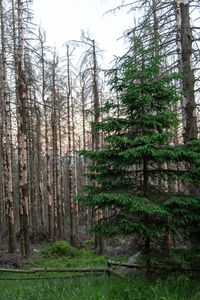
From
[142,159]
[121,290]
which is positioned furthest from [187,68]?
[121,290]

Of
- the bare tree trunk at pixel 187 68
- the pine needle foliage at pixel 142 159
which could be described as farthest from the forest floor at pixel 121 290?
the bare tree trunk at pixel 187 68

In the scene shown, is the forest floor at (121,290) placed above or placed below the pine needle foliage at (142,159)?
below

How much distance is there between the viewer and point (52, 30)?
1370 cm

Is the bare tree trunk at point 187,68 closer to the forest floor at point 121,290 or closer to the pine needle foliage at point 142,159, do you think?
the pine needle foliage at point 142,159

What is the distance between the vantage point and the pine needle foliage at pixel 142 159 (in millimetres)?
3957

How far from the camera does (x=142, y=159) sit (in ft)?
15.3

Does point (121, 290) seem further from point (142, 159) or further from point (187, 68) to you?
point (187, 68)

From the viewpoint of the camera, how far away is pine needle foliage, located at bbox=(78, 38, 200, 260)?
3.96 meters

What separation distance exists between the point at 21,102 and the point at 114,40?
4.37 m

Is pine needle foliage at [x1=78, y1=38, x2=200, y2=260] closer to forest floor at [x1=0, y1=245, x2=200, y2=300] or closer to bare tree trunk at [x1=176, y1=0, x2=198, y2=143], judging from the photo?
forest floor at [x1=0, y1=245, x2=200, y2=300]

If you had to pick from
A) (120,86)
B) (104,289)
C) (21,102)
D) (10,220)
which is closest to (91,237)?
(10,220)

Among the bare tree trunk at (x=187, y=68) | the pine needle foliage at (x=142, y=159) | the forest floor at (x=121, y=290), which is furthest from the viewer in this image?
the bare tree trunk at (x=187, y=68)

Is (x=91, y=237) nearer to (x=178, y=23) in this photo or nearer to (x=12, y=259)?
(x=12, y=259)

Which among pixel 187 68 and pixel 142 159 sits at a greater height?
pixel 187 68
